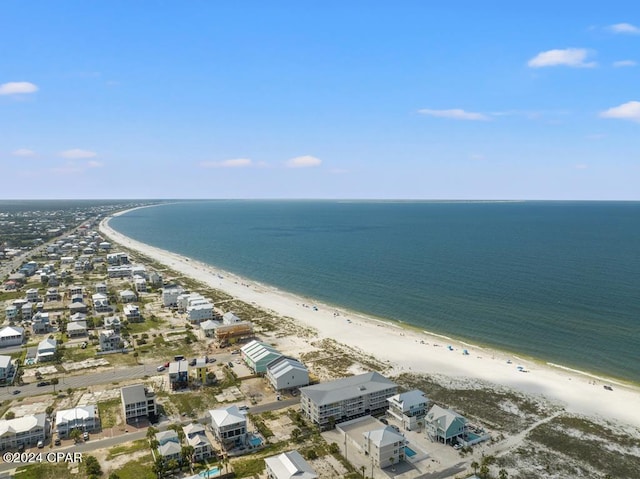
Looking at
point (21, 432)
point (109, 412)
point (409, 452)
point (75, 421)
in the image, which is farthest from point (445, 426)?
point (21, 432)

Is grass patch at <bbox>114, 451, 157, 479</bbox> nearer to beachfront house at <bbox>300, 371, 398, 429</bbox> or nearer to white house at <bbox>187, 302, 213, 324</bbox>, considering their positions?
beachfront house at <bbox>300, 371, 398, 429</bbox>

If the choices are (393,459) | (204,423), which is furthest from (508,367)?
(204,423)

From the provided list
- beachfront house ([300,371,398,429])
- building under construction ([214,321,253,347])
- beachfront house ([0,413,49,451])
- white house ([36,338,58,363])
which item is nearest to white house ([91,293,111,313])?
white house ([36,338,58,363])

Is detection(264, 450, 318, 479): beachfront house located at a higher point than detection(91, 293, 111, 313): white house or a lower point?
Answer: lower

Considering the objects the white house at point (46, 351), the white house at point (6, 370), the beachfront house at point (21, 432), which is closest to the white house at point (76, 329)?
the white house at point (46, 351)

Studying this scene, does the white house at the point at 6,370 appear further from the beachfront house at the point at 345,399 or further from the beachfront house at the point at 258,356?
the beachfront house at the point at 345,399

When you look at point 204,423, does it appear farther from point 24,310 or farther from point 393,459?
A: point 24,310
